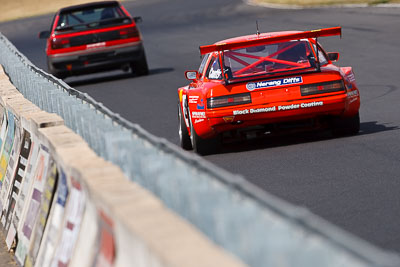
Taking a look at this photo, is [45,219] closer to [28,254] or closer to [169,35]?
[28,254]

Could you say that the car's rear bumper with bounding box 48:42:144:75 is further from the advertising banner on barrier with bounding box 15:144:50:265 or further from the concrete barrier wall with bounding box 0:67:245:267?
the advertising banner on barrier with bounding box 15:144:50:265

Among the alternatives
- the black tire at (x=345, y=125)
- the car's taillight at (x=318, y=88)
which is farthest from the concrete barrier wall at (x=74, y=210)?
the black tire at (x=345, y=125)

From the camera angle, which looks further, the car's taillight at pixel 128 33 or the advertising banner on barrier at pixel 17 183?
the car's taillight at pixel 128 33

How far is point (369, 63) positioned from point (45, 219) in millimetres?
Result: 16334

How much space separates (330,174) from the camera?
412 inches

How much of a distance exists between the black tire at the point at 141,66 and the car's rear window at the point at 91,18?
961 mm

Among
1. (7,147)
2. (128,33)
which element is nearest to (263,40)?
(7,147)

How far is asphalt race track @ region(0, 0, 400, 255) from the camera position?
29.7 ft

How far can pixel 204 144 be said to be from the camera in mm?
12703

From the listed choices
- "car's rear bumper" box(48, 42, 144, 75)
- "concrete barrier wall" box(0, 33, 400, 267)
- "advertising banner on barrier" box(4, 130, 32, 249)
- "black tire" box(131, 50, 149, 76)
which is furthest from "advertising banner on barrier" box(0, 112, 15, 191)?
"black tire" box(131, 50, 149, 76)

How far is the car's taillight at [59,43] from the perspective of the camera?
80.7 feet

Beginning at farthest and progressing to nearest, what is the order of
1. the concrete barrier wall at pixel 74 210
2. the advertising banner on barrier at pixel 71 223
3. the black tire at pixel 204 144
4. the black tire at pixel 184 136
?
1. the black tire at pixel 184 136
2. the black tire at pixel 204 144
3. the advertising banner on barrier at pixel 71 223
4. the concrete barrier wall at pixel 74 210

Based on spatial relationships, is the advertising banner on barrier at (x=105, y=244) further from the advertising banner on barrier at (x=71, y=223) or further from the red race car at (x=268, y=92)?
the red race car at (x=268, y=92)

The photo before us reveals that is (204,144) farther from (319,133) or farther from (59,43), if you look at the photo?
(59,43)
